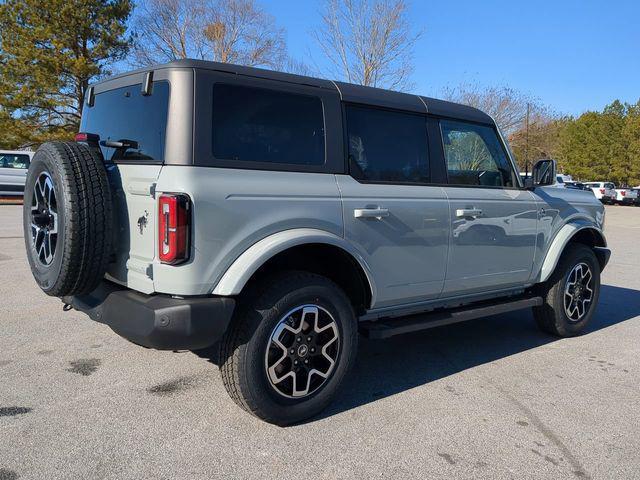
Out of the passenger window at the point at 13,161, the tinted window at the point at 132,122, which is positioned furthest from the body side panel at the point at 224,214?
the passenger window at the point at 13,161

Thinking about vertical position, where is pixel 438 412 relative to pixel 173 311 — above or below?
below

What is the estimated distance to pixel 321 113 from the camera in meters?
3.43

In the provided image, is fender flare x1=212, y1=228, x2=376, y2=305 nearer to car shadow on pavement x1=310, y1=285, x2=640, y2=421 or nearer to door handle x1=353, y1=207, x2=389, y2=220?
door handle x1=353, y1=207, x2=389, y2=220

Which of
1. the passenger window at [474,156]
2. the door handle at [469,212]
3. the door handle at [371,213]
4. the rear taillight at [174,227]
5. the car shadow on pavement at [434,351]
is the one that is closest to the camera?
the rear taillight at [174,227]

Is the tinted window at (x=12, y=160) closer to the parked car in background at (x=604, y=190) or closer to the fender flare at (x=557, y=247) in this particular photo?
the fender flare at (x=557, y=247)

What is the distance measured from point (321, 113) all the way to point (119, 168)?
1.29m

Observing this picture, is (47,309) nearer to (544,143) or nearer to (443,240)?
(443,240)

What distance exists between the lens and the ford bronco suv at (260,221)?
9.30ft

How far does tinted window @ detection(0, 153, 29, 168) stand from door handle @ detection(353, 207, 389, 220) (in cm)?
2020

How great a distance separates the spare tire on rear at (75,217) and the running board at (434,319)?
178cm

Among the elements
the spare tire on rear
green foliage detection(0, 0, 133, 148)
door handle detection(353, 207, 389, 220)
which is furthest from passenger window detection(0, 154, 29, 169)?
door handle detection(353, 207, 389, 220)

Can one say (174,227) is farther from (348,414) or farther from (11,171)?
(11,171)

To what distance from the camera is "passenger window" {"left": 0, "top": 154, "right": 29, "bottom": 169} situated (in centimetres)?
2016

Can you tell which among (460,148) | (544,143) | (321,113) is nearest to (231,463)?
(321,113)
